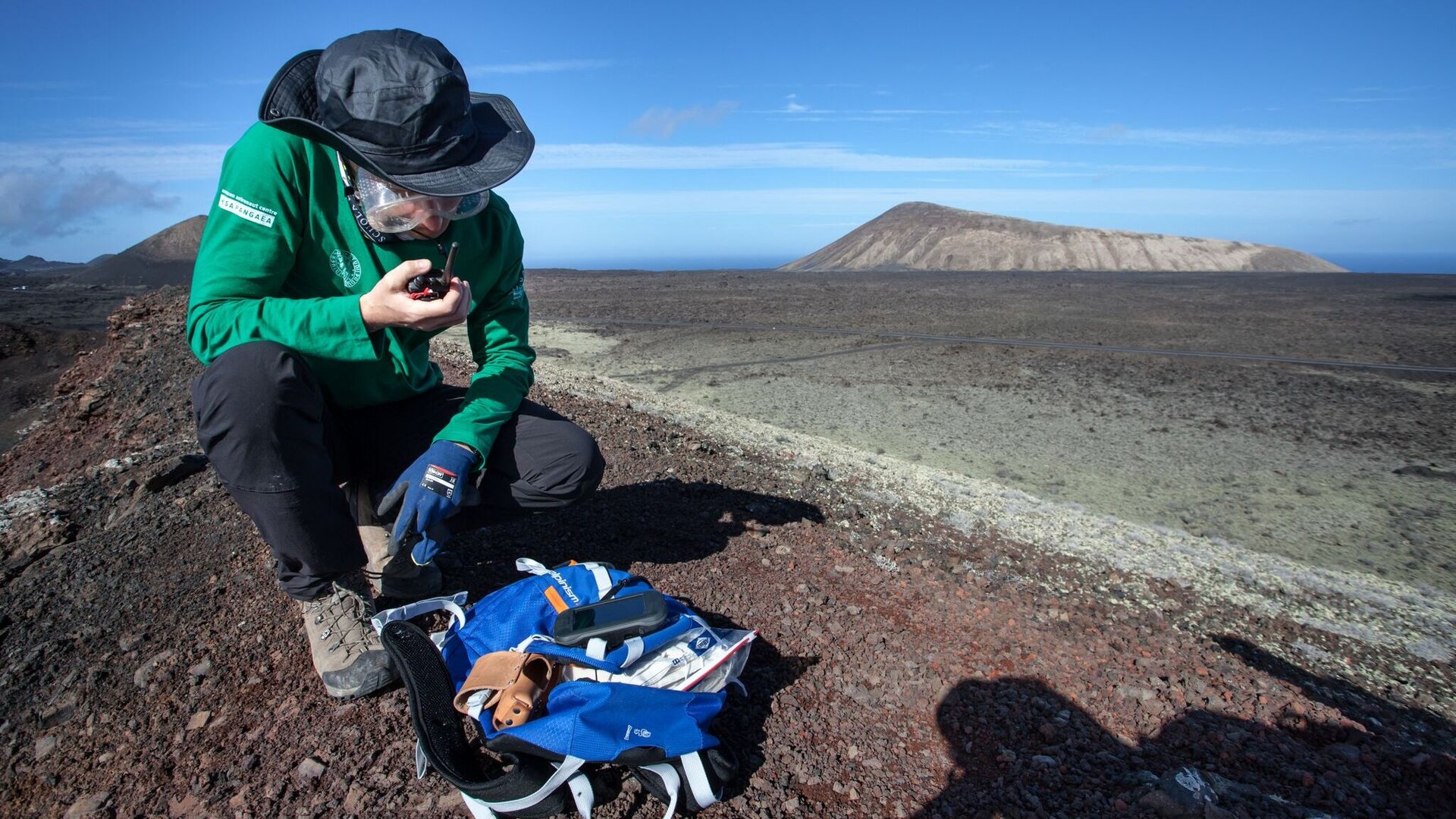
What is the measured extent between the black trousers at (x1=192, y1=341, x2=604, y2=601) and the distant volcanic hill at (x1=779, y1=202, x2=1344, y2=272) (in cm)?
2104

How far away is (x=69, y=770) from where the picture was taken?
6.14 feet

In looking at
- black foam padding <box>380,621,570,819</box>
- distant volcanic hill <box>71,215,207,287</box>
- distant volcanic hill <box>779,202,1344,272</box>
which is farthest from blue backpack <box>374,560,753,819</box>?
distant volcanic hill <box>71,215,207,287</box>

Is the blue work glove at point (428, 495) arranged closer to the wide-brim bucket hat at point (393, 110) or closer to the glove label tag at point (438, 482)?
the glove label tag at point (438, 482)

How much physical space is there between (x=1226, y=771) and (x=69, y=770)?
269 centimetres

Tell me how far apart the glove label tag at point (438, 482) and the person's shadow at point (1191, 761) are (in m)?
1.38

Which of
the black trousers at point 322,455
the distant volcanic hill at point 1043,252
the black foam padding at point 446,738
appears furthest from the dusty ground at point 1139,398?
the distant volcanic hill at point 1043,252

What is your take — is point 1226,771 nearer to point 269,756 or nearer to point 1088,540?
point 1088,540

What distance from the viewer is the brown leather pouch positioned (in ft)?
5.58

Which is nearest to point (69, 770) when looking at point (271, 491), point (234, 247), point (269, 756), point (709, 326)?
point (269, 756)

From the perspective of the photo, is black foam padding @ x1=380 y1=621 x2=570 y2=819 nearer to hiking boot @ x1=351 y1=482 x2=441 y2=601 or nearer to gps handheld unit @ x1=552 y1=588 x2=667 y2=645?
gps handheld unit @ x1=552 y1=588 x2=667 y2=645

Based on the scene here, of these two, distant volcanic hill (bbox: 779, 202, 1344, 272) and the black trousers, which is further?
distant volcanic hill (bbox: 779, 202, 1344, 272)

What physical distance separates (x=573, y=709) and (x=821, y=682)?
0.73m

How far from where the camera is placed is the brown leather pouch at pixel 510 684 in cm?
170

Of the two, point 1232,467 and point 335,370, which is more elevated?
point 335,370
